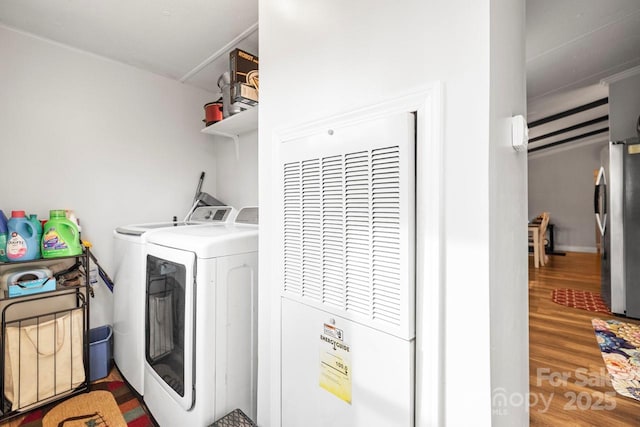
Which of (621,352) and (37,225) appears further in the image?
(621,352)

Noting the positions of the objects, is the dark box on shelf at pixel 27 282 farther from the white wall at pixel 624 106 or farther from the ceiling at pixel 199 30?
the white wall at pixel 624 106

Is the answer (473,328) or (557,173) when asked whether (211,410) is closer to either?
(473,328)

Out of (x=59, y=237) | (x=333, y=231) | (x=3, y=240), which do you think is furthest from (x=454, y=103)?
(x=3, y=240)

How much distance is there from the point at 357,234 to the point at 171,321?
120 centimetres

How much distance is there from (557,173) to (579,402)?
7.98 meters

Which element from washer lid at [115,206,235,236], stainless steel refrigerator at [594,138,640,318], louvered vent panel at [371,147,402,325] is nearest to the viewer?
louvered vent panel at [371,147,402,325]

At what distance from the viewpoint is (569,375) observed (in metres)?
1.90

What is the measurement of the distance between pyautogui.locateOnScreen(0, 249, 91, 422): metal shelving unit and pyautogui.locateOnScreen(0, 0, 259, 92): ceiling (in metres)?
1.53

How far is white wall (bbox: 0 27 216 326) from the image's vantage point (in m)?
1.91

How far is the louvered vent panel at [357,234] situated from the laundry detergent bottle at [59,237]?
196 centimetres

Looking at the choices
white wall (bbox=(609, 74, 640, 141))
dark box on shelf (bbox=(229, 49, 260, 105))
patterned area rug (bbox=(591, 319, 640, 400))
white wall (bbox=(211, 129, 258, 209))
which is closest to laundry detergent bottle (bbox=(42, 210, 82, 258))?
white wall (bbox=(211, 129, 258, 209))

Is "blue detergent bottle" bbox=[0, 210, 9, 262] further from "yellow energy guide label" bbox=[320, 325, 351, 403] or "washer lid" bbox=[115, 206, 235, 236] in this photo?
"yellow energy guide label" bbox=[320, 325, 351, 403]

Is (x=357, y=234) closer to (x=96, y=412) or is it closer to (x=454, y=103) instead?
(x=454, y=103)

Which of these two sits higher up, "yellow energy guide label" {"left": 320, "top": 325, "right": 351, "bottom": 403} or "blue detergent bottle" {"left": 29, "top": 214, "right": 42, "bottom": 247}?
"blue detergent bottle" {"left": 29, "top": 214, "right": 42, "bottom": 247}
